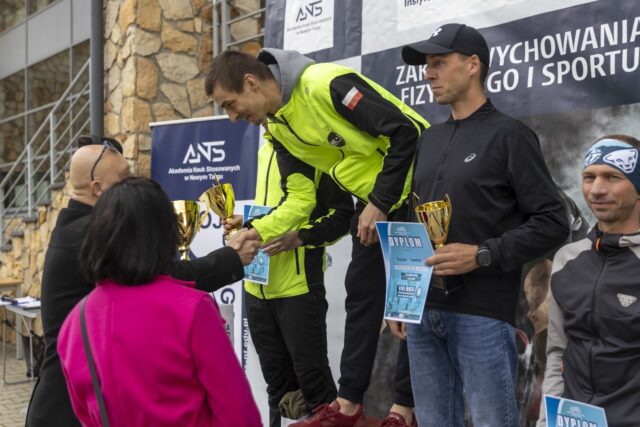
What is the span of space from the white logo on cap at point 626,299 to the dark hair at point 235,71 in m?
1.66

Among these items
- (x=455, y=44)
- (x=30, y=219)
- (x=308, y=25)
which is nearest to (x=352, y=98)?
(x=455, y=44)

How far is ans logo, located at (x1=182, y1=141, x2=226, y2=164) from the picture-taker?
4.91 metres

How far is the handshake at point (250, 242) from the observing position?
2914mm

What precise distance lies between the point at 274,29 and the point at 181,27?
7.49 feet

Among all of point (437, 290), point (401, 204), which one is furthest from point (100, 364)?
point (401, 204)

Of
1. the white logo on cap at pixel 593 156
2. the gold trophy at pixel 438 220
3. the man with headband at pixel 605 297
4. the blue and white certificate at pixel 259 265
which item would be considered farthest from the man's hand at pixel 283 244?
the white logo on cap at pixel 593 156

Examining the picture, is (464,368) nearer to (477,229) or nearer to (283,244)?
(477,229)

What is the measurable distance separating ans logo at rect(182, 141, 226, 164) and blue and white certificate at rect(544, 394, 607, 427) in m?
3.30

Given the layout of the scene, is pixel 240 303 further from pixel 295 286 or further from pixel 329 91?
pixel 329 91

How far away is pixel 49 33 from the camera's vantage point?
978cm

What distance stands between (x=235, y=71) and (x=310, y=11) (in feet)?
4.84

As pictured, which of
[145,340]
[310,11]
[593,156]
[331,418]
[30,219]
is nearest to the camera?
[145,340]

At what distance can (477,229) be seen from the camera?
2.36 meters

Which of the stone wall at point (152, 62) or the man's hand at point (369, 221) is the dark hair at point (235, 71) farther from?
the stone wall at point (152, 62)
